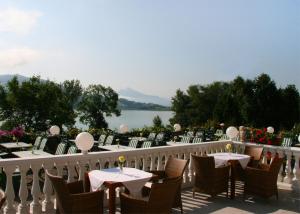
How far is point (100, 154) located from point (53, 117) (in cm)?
1478

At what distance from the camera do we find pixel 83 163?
5.12 m

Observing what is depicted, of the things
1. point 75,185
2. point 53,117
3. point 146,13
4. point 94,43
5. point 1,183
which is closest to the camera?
point 75,185

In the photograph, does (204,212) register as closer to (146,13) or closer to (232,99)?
(146,13)

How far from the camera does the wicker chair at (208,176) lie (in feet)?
19.3

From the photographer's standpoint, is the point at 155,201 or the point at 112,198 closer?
the point at 155,201

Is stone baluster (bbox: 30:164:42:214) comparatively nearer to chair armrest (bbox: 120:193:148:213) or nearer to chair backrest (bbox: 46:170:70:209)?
chair backrest (bbox: 46:170:70:209)

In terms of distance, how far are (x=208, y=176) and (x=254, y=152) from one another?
164cm

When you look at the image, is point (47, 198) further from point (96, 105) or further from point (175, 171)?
point (96, 105)

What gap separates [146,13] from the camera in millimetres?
9133

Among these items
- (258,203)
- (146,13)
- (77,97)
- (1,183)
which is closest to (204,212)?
(258,203)

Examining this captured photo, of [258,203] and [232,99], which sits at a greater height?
[232,99]

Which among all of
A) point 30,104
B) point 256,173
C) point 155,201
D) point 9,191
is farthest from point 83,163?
point 30,104

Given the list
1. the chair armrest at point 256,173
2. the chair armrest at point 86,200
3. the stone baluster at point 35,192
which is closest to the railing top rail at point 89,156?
the stone baluster at point 35,192

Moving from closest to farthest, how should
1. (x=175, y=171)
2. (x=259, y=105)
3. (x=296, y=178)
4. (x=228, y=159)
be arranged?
(x=175, y=171) → (x=228, y=159) → (x=296, y=178) → (x=259, y=105)
